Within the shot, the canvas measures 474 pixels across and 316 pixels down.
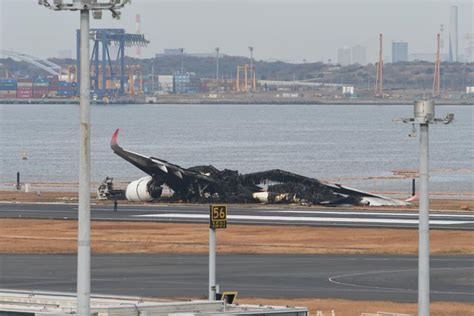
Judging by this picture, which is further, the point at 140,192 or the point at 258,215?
the point at 140,192

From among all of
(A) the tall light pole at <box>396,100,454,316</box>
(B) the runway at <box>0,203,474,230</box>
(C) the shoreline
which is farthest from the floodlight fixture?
(C) the shoreline

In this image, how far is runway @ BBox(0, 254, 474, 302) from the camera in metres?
61.7

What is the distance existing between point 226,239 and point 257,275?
18965mm

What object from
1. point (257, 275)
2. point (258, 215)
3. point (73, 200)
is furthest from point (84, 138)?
point (73, 200)

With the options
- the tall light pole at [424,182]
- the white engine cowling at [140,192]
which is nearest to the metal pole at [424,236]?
the tall light pole at [424,182]

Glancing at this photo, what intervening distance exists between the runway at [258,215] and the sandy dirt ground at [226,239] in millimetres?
4781

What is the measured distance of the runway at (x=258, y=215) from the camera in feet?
328

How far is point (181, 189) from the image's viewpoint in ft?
409

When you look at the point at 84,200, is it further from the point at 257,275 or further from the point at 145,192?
the point at 145,192

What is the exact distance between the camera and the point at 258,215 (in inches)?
4242

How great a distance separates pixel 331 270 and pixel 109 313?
116ft

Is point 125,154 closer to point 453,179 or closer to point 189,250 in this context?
point 189,250

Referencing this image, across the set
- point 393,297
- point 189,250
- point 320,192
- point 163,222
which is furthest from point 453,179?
point 393,297

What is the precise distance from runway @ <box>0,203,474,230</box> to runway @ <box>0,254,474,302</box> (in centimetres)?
2204
